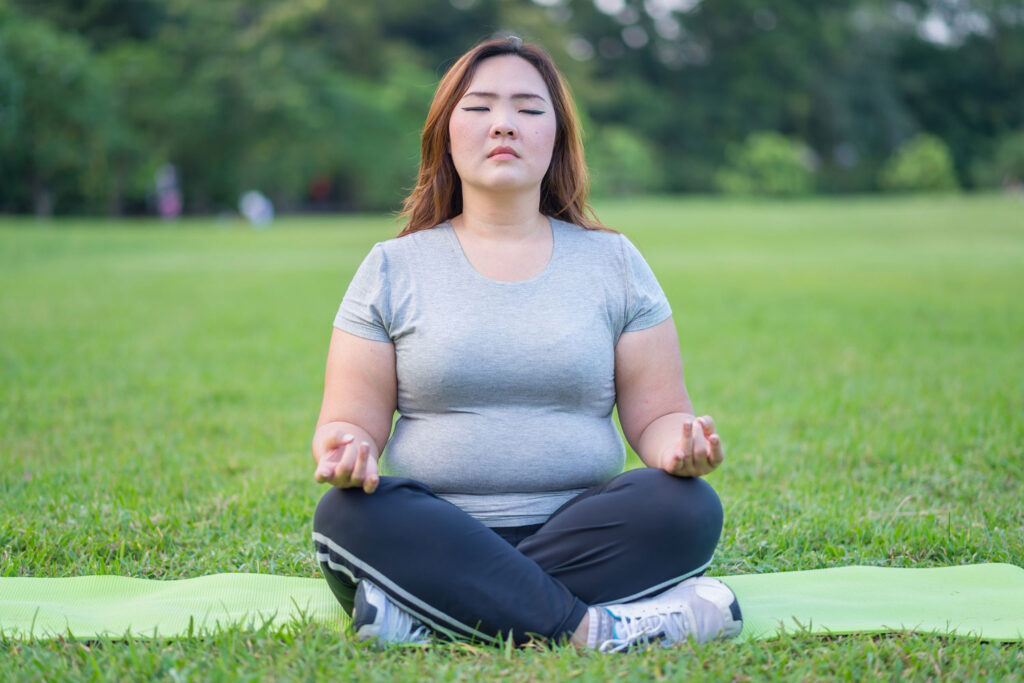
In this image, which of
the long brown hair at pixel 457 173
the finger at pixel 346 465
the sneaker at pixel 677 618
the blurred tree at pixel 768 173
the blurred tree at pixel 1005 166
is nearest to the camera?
the finger at pixel 346 465

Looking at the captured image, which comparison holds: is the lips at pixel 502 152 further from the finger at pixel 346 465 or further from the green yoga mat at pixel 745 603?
the green yoga mat at pixel 745 603

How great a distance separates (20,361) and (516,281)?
14.3 feet

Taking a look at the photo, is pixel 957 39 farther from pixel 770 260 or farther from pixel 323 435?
pixel 323 435

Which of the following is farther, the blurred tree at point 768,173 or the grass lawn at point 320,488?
the blurred tree at point 768,173

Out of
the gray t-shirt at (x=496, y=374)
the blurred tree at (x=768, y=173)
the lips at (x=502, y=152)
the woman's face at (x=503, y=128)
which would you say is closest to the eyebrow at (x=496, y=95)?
the woman's face at (x=503, y=128)

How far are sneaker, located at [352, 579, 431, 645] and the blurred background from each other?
19.3 m

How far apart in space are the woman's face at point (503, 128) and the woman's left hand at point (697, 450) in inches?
26.8

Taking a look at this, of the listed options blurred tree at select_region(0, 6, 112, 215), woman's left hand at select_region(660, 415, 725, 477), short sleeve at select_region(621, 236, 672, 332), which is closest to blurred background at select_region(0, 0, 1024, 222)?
blurred tree at select_region(0, 6, 112, 215)

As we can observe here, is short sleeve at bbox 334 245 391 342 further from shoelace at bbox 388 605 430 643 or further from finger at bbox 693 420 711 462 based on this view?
finger at bbox 693 420 711 462

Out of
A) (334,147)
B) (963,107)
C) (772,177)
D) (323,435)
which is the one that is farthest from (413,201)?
(963,107)

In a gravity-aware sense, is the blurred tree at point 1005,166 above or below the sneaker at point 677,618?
above

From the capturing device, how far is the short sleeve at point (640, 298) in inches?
85.9

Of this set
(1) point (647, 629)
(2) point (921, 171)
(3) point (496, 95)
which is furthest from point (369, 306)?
(2) point (921, 171)

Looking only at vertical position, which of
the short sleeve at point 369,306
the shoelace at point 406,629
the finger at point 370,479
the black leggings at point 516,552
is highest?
the short sleeve at point 369,306
